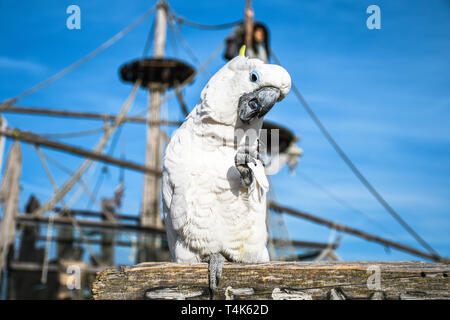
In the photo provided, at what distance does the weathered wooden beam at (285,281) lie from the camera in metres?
2.52

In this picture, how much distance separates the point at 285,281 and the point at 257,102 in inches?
47.0

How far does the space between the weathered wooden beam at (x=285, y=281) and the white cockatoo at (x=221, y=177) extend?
418 mm

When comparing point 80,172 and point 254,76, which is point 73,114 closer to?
point 80,172

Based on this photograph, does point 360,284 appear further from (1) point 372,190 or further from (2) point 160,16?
(2) point 160,16

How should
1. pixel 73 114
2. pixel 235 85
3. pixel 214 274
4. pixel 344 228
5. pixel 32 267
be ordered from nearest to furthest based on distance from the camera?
1. pixel 214 274
2. pixel 235 85
3. pixel 32 267
4. pixel 344 228
5. pixel 73 114

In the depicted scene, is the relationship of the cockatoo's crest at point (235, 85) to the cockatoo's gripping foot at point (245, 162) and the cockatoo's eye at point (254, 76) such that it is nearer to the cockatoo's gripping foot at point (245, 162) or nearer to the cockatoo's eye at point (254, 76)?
the cockatoo's eye at point (254, 76)

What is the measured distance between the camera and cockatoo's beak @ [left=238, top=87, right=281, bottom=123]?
301 cm

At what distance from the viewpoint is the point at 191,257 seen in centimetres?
328

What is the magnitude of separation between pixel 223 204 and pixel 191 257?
458mm

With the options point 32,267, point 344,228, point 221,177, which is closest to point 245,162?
point 221,177

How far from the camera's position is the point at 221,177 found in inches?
127

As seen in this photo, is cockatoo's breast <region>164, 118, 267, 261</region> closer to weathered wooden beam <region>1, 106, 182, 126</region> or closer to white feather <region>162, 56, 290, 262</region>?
white feather <region>162, 56, 290, 262</region>

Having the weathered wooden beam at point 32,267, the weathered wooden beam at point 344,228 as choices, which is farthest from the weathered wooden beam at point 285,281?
the weathered wooden beam at point 344,228
